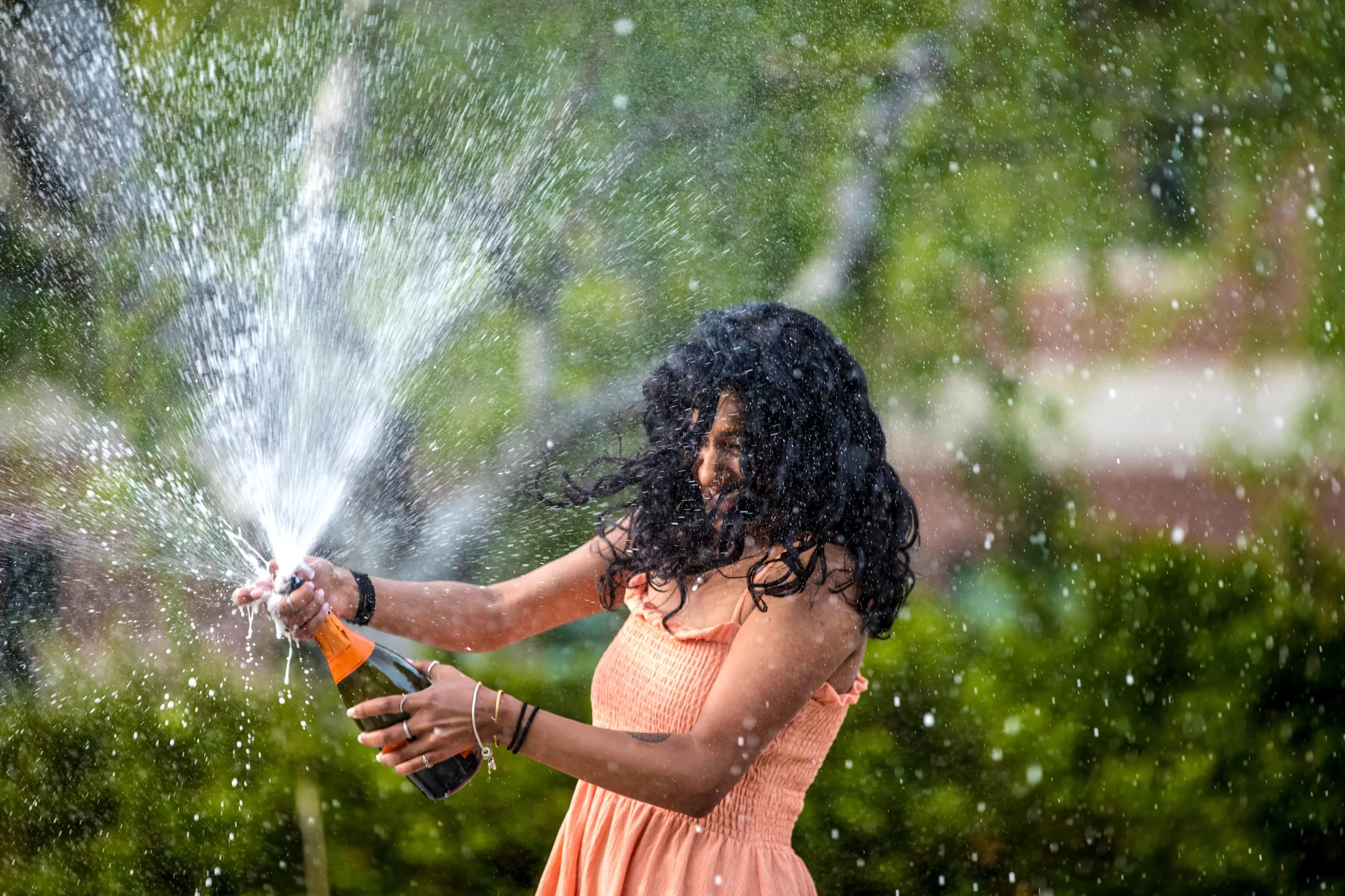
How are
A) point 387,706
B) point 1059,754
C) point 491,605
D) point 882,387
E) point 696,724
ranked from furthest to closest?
point 882,387
point 1059,754
point 491,605
point 696,724
point 387,706

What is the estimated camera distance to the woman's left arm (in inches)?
75.0

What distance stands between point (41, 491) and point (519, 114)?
6.72ft

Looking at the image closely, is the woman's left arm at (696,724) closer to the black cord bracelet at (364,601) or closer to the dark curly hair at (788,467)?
the dark curly hair at (788,467)

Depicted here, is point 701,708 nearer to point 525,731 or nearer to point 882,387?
point 525,731

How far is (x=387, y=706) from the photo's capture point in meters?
1.89

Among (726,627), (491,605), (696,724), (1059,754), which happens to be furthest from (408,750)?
(1059,754)

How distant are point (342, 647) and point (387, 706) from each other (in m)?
0.24

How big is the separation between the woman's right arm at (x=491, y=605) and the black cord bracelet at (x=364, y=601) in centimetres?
1

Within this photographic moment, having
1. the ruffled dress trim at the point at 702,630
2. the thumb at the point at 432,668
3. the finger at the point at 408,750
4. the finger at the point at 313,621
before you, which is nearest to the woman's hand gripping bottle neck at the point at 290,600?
the finger at the point at 313,621

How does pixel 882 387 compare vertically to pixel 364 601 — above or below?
above

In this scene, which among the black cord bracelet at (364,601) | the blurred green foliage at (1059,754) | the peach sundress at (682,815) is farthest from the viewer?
the blurred green foliage at (1059,754)

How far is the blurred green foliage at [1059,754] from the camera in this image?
12.6ft

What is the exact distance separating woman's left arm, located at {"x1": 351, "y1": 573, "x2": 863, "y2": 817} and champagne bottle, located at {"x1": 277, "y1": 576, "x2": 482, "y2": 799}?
0.09 m

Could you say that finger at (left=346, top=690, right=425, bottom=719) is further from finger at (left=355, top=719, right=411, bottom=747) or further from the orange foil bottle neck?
the orange foil bottle neck
